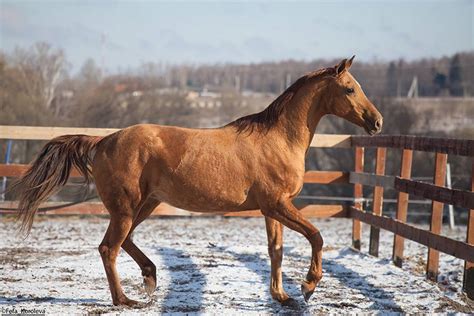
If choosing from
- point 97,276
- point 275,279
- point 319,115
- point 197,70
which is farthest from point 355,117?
point 197,70

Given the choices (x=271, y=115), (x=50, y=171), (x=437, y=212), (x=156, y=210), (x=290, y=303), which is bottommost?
(x=290, y=303)

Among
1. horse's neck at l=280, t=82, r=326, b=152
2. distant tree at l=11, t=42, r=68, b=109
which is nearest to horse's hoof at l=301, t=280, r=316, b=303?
horse's neck at l=280, t=82, r=326, b=152

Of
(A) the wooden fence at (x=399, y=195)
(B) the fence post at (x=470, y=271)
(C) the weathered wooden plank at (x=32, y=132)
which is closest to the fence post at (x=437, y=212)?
(A) the wooden fence at (x=399, y=195)

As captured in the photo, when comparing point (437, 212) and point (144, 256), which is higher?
point (437, 212)

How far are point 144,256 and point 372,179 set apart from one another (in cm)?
343

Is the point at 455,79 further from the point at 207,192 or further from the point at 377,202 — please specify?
the point at 207,192

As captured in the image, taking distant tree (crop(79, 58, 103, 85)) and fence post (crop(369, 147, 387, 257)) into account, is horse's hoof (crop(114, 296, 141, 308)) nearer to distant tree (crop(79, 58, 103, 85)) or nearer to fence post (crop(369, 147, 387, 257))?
fence post (crop(369, 147, 387, 257))

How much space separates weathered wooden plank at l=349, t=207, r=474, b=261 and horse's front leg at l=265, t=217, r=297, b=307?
1531 millimetres

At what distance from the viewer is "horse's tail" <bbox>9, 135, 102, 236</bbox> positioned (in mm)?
5168

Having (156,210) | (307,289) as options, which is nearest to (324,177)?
(156,210)

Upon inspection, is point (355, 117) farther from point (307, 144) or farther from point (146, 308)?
point (146, 308)

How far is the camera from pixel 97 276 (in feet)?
19.8

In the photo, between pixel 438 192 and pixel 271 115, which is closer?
pixel 271 115

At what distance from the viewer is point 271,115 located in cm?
542
